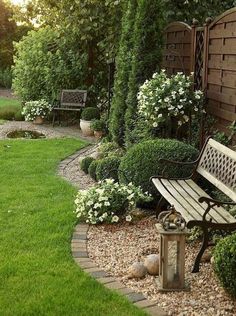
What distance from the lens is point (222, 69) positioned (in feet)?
21.1

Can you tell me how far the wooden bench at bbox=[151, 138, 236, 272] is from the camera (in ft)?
12.9

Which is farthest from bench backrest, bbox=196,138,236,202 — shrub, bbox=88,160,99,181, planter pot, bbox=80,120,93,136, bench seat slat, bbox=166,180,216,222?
planter pot, bbox=80,120,93,136

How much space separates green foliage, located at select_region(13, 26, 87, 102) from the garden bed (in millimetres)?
9312

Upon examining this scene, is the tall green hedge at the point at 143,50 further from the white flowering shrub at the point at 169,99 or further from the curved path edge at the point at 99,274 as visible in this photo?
the curved path edge at the point at 99,274

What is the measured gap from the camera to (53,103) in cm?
1412

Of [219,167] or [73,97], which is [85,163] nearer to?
[219,167]

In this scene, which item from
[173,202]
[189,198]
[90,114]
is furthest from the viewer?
[90,114]

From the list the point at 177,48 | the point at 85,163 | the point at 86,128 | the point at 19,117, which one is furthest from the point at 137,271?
the point at 19,117

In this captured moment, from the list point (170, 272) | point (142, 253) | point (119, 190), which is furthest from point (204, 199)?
point (119, 190)

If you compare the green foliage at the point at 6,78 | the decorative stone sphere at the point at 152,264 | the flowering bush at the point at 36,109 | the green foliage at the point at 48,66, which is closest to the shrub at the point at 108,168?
the decorative stone sphere at the point at 152,264

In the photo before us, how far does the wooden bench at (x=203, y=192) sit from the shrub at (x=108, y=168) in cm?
125

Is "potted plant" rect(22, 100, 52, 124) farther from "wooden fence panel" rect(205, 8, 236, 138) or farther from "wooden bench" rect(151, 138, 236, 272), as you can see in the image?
"wooden bench" rect(151, 138, 236, 272)

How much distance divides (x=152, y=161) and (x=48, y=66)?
9432mm

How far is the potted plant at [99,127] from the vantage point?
1130cm
